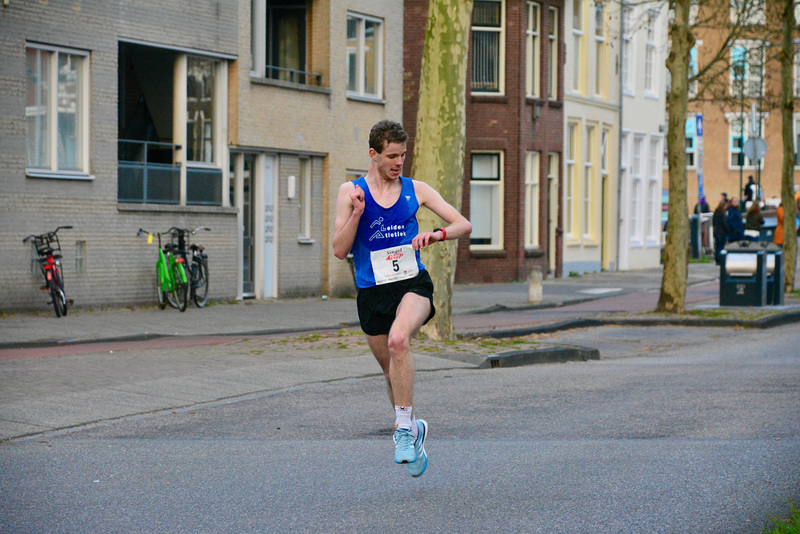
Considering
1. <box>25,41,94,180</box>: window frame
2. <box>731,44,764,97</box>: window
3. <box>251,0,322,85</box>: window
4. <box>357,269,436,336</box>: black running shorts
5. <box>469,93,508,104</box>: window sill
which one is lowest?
<box>357,269,436,336</box>: black running shorts

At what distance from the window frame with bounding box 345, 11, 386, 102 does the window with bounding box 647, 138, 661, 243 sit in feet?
50.8

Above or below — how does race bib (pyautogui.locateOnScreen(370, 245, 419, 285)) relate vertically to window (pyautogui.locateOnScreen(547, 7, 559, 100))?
below

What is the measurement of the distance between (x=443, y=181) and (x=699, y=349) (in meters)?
4.04

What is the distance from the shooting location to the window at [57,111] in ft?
61.0

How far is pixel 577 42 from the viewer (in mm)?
34031

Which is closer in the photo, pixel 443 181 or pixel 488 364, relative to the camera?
pixel 488 364

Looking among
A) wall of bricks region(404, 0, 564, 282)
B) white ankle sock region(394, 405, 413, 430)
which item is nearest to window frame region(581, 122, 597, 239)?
wall of bricks region(404, 0, 564, 282)

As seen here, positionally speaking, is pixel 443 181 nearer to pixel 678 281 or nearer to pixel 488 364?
pixel 488 364

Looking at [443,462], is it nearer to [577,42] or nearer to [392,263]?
[392,263]

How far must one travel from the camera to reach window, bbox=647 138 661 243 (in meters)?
39.9

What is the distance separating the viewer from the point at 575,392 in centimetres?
1082

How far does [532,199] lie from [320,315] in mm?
12145

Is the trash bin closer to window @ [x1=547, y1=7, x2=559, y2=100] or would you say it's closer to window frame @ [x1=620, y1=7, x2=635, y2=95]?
window @ [x1=547, y1=7, x2=559, y2=100]

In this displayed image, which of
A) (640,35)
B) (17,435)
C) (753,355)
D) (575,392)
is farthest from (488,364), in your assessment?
(640,35)
